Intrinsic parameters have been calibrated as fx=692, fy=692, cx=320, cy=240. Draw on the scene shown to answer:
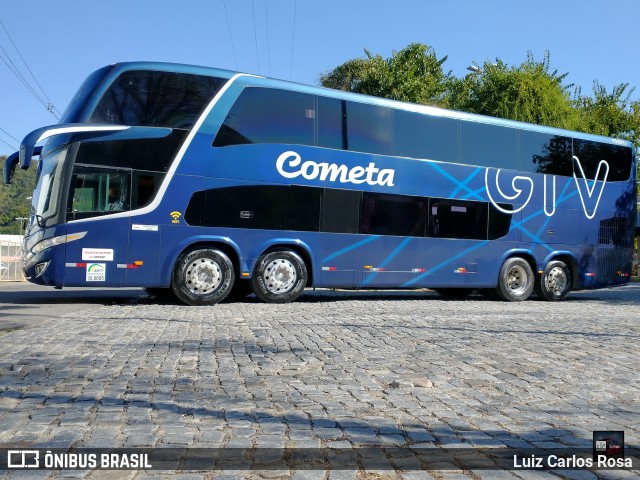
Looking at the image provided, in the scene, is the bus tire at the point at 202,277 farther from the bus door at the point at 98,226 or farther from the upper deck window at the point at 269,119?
the upper deck window at the point at 269,119

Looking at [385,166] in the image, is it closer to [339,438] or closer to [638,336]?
[638,336]

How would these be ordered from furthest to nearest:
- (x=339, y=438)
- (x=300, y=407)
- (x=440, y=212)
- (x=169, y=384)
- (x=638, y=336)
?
(x=440, y=212) → (x=638, y=336) → (x=169, y=384) → (x=300, y=407) → (x=339, y=438)

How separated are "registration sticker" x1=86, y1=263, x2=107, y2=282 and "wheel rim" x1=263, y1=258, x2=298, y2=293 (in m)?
3.16

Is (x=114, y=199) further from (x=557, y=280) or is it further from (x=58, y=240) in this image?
(x=557, y=280)

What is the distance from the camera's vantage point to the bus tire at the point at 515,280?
17188mm

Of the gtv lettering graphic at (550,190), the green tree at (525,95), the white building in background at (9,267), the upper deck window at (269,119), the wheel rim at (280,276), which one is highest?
the green tree at (525,95)

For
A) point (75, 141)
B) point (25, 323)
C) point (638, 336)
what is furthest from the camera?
point (75, 141)

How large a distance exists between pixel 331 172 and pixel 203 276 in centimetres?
352

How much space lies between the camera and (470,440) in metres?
4.22

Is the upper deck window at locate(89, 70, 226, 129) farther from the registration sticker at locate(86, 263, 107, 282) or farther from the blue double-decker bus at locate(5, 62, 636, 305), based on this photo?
the registration sticker at locate(86, 263, 107, 282)

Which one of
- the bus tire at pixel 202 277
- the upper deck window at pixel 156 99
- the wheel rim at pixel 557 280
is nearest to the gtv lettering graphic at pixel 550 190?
the wheel rim at pixel 557 280

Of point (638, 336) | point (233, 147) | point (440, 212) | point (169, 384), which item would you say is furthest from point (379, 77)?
point (169, 384)

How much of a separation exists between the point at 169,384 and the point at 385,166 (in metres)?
10.4

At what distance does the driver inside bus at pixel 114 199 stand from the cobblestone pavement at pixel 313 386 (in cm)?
315
